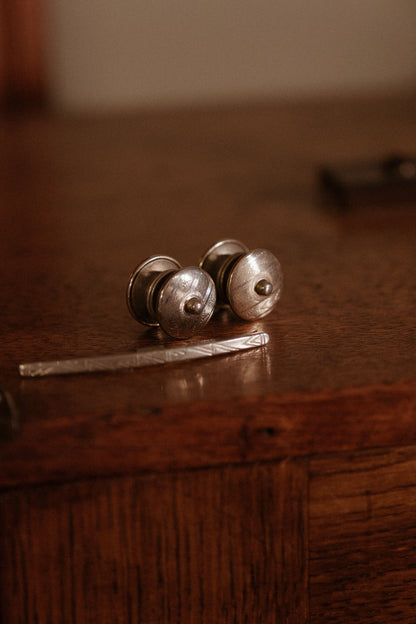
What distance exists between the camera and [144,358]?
486mm

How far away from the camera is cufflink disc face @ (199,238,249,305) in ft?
1.77

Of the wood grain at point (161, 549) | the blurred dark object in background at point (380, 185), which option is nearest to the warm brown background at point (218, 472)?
the wood grain at point (161, 549)

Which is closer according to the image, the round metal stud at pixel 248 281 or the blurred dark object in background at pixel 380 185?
the round metal stud at pixel 248 281

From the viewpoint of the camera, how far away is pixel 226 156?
122cm

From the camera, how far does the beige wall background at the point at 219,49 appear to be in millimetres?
2076

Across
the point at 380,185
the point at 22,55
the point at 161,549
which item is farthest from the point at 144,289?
the point at 22,55

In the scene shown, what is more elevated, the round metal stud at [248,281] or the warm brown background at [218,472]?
the round metal stud at [248,281]

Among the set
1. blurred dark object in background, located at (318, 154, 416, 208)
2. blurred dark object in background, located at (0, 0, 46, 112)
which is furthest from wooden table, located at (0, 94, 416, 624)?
blurred dark object in background, located at (0, 0, 46, 112)

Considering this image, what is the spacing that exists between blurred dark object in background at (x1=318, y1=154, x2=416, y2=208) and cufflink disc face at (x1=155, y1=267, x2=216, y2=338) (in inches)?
17.8

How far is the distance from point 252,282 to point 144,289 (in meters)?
0.07

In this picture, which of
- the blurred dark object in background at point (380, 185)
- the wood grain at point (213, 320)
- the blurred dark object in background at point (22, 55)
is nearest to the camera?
the wood grain at point (213, 320)

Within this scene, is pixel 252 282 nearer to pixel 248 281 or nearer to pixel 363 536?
pixel 248 281

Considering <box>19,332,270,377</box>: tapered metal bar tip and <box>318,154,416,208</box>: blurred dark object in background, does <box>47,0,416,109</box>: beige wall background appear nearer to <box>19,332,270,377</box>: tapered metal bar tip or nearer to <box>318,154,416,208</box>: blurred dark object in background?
<box>318,154,416,208</box>: blurred dark object in background

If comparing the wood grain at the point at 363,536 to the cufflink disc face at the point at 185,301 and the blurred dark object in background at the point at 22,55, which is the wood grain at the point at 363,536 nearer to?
the cufflink disc face at the point at 185,301
